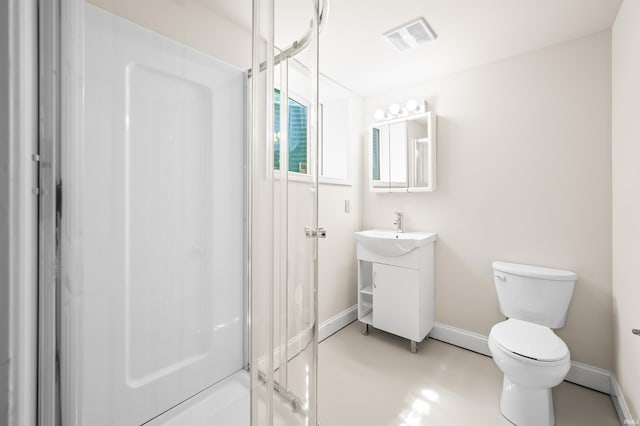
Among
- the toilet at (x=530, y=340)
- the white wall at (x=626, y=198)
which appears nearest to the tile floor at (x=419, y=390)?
the toilet at (x=530, y=340)

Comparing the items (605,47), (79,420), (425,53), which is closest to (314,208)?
(79,420)

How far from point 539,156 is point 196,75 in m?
2.18

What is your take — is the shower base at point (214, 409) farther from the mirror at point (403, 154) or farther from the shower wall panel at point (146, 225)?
the mirror at point (403, 154)

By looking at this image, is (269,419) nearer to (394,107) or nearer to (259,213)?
(259,213)

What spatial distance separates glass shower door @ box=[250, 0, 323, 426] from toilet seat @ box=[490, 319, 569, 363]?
3.57ft

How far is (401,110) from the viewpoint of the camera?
2488mm

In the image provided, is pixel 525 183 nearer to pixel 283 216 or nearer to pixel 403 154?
pixel 403 154

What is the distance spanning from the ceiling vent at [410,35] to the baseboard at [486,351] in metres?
2.16

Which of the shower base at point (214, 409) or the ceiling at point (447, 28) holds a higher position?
the ceiling at point (447, 28)

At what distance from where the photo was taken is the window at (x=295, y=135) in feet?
2.62

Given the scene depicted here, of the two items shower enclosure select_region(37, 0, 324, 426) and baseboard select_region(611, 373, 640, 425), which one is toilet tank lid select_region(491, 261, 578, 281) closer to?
baseboard select_region(611, 373, 640, 425)

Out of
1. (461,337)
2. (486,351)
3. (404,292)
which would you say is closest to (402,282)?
(404,292)

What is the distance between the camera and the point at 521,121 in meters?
1.97

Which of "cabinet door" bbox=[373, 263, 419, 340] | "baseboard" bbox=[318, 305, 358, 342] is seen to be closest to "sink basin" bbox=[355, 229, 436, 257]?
"cabinet door" bbox=[373, 263, 419, 340]
